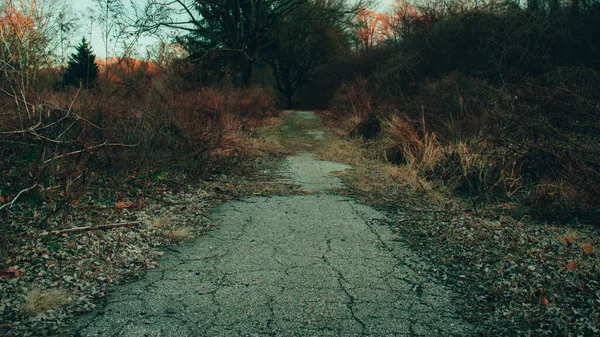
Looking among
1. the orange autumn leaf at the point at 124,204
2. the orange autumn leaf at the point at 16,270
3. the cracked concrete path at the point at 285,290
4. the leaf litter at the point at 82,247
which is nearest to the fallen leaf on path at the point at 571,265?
the cracked concrete path at the point at 285,290

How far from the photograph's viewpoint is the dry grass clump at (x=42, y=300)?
245 centimetres

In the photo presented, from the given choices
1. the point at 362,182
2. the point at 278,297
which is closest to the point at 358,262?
the point at 278,297

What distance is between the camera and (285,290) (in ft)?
9.55

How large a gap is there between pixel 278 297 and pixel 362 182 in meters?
3.89

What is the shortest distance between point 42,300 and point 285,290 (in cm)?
151

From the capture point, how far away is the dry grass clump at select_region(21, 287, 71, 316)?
8.04 feet

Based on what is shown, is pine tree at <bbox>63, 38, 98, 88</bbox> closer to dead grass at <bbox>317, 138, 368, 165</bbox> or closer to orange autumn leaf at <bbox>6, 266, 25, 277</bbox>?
orange autumn leaf at <bbox>6, 266, 25, 277</bbox>

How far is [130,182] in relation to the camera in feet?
16.9

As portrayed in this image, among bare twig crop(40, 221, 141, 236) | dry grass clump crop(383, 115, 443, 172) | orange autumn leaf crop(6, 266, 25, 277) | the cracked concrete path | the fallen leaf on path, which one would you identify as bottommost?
the cracked concrete path

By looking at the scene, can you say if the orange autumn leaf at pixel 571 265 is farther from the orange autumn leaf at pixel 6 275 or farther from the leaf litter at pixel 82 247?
the orange autumn leaf at pixel 6 275

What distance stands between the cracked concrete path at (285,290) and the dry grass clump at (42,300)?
220 mm

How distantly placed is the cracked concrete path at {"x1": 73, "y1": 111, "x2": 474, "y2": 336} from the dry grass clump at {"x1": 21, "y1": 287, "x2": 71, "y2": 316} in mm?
220

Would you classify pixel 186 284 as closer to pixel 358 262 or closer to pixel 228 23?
pixel 358 262

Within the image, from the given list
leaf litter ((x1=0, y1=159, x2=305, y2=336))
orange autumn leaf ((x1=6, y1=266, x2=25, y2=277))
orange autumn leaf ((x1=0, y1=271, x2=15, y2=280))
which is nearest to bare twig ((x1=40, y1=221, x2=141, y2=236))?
leaf litter ((x1=0, y1=159, x2=305, y2=336))
